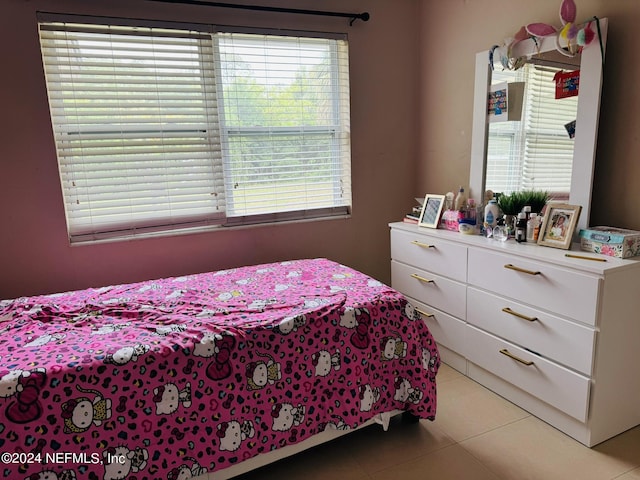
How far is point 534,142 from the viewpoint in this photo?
2.39 metres

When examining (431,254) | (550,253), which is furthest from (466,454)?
(431,254)

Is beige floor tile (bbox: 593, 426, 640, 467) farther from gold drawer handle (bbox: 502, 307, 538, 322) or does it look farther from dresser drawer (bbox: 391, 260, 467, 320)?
dresser drawer (bbox: 391, 260, 467, 320)

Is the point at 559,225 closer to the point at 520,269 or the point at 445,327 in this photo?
the point at 520,269

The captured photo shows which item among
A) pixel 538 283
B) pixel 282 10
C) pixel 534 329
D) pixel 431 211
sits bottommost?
pixel 534 329

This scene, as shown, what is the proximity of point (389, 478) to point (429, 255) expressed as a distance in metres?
1.29

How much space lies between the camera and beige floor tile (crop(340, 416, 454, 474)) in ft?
6.18

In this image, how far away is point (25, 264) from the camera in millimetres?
2447

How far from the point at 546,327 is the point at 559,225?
1.66 ft

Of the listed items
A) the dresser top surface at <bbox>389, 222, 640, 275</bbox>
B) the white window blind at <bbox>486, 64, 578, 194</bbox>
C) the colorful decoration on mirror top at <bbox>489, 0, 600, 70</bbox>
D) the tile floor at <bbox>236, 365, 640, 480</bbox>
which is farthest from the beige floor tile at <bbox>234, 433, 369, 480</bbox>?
the colorful decoration on mirror top at <bbox>489, 0, 600, 70</bbox>

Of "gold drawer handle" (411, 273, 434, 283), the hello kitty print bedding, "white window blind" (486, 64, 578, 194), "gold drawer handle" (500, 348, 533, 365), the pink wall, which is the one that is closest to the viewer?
the hello kitty print bedding

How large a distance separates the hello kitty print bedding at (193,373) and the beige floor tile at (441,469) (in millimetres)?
184

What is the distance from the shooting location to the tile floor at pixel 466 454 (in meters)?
1.79

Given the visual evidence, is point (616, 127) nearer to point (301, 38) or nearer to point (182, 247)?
point (301, 38)

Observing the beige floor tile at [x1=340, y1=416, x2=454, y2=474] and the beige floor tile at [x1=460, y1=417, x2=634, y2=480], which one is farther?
the beige floor tile at [x1=340, y1=416, x2=454, y2=474]
